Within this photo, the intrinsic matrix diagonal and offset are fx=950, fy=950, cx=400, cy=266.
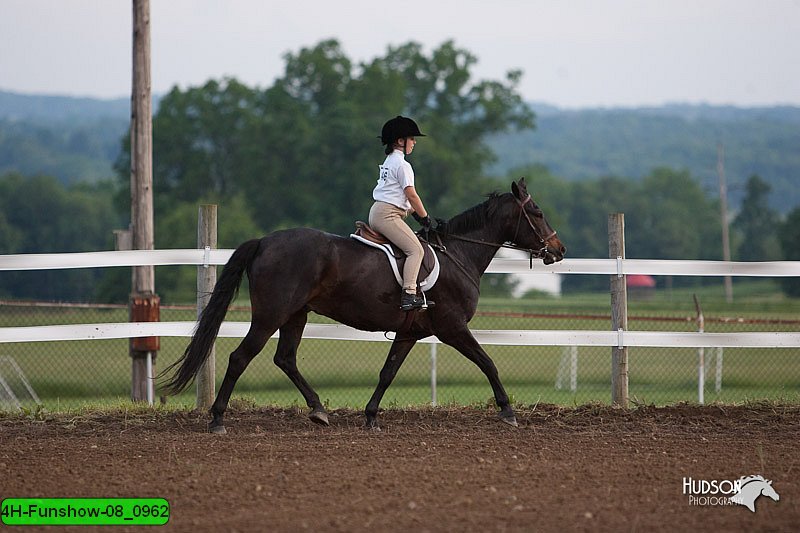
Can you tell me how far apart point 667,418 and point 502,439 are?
2007 mm

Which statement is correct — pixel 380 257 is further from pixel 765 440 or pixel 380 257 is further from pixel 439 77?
pixel 439 77

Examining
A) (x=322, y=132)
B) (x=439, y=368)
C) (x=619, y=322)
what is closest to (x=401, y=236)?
(x=619, y=322)

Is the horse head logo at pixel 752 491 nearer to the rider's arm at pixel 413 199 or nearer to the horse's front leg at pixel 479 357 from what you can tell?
the horse's front leg at pixel 479 357

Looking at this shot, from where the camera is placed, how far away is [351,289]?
830 cm

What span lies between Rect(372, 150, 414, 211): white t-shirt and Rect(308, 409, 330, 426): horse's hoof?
200 cm

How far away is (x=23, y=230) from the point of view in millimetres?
60688

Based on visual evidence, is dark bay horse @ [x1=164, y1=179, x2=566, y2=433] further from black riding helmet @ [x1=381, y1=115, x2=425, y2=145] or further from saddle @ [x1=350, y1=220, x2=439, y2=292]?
black riding helmet @ [x1=381, y1=115, x2=425, y2=145]

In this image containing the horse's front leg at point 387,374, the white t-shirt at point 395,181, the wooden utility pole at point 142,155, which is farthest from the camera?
the wooden utility pole at point 142,155

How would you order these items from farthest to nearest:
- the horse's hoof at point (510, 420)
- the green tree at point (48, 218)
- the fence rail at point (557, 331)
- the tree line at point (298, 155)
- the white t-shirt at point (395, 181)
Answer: the green tree at point (48, 218) → the tree line at point (298, 155) → the fence rail at point (557, 331) → the horse's hoof at point (510, 420) → the white t-shirt at point (395, 181)

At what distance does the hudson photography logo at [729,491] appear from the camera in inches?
232

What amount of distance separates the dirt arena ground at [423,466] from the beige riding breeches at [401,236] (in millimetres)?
1379

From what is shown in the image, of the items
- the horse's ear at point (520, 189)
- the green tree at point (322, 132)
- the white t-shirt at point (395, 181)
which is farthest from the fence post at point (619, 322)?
the green tree at point (322, 132)

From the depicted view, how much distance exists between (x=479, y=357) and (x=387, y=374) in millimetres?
855

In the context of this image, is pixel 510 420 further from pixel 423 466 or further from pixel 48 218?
pixel 48 218
